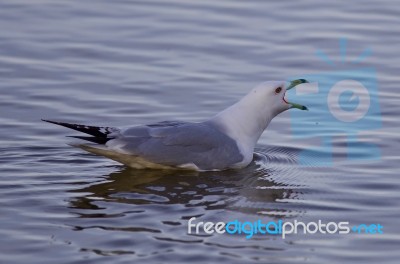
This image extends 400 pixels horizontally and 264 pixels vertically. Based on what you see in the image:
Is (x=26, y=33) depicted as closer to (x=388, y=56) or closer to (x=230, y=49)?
(x=230, y=49)

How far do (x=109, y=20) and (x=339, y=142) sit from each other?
15.0 feet

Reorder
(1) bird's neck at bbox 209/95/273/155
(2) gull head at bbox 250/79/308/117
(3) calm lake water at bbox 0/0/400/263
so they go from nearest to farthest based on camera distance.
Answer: (3) calm lake water at bbox 0/0/400/263
(1) bird's neck at bbox 209/95/273/155
(2) gull head at bbox 250/79/308/117

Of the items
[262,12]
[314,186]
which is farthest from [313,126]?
[262,12]

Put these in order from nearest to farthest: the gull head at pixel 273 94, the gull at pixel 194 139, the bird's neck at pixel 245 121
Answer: the gull at pixel 194 139 < the bird's neck at pixel 245 121 < the gull head at pixel 273 94

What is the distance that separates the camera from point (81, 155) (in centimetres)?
1037

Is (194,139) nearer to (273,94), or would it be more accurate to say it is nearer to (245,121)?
(245,121)

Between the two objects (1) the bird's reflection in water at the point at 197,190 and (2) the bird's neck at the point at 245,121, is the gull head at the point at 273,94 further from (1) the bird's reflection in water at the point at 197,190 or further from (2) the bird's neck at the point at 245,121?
(1) the bird's reflection in water at the point at 197,190

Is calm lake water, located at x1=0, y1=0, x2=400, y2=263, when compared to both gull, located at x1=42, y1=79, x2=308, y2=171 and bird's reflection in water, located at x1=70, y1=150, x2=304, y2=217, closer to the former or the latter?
bird's reflection in water, located at x1=70, y1=150, x2=304, y2=217

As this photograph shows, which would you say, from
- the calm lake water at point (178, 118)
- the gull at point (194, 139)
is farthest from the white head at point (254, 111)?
the calm lake water at point (178, 118)

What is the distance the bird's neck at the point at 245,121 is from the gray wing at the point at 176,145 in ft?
0.83

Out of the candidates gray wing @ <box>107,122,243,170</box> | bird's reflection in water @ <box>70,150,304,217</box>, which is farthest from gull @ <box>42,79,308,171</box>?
bird's reflection in water @ <box>70,150,304,217</box>

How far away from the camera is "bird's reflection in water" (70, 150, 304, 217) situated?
29.6ft

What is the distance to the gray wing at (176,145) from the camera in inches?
387

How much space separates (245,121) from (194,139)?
656 mm
